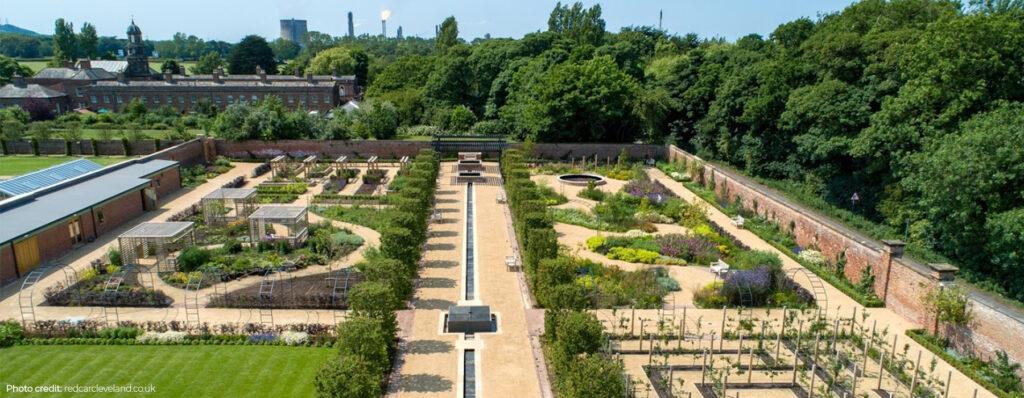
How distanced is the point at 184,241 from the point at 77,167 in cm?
1277

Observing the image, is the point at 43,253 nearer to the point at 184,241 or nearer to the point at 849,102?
the point at 184,241

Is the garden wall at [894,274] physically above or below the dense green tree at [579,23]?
below

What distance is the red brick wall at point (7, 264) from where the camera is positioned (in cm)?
2077

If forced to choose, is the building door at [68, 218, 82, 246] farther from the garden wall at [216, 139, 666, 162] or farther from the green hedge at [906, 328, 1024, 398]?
the green hedge at [906, 328, 1024, 398]

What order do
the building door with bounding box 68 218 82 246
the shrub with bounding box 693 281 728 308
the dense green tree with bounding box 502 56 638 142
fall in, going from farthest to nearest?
the dense green tree with bounding box 502 56 638 142, the building door with bounding box 68 218 82 246, the shrub with bounding box 693 281 728 308

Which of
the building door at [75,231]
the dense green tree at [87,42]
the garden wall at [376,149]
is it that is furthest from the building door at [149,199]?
the dense green tree at [87,42]

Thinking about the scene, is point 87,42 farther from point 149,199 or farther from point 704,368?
point 704,368

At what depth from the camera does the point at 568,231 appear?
2872cm

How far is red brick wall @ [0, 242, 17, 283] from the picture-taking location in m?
20.8

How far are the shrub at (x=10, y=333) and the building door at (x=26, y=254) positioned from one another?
5.47m

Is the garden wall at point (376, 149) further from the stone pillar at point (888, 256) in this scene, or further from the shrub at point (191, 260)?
the stone pillar at point (888, 256)

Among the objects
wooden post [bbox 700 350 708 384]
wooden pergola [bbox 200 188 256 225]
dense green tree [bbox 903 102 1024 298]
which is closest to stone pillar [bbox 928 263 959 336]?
dense green tree [bbox 903 102 1024 298]

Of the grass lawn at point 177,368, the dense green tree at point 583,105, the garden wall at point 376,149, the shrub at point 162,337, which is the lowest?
the grass lawn at point 177,368

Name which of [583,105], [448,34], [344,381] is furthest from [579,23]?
[344,381]
